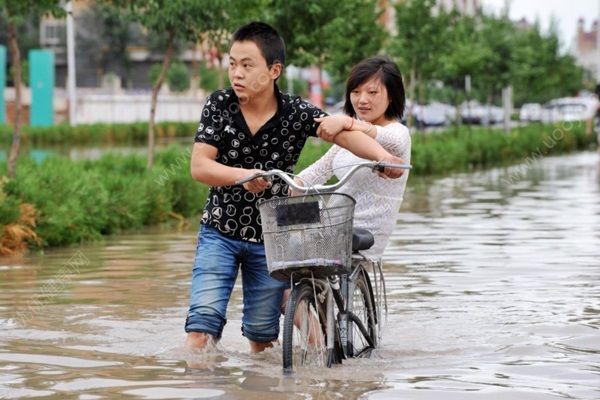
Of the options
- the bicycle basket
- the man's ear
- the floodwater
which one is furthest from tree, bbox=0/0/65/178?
the bicycle basket

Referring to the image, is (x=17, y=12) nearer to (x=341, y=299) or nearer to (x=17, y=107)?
(x=17, y=107)

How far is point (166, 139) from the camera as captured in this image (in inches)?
2174

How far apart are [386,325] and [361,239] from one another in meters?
2.17

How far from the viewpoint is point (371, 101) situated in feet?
24.8

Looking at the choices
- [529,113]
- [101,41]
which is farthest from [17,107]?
[101,41]

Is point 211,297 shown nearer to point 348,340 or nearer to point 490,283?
point 348,340

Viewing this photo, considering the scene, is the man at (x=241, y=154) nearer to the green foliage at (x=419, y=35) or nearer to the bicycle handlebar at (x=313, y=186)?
the bicycle handlebar at (x=313, y=186)

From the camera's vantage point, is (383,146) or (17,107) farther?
(17,107)

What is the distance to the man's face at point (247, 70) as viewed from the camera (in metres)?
7.04

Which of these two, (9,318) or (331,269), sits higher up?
(331,269)

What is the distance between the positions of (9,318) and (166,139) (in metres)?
45.6

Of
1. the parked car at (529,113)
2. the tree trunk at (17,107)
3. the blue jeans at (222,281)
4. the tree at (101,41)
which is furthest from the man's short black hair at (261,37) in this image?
the tree at (101,41)

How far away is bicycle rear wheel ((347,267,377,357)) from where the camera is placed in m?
7.51

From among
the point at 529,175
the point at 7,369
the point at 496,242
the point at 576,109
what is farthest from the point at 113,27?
the point at 7,369
